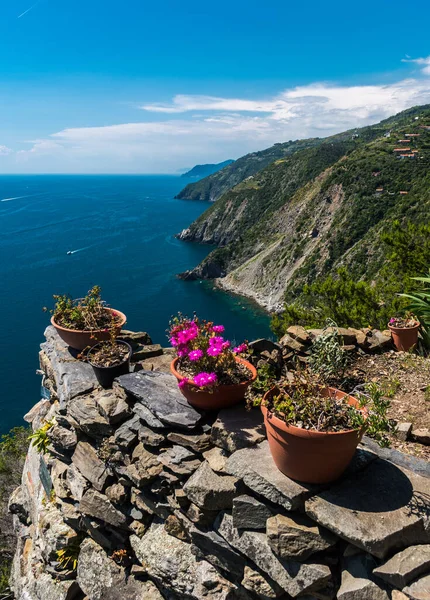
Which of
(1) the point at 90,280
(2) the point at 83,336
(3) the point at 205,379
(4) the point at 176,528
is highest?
(3) the point at 205,379

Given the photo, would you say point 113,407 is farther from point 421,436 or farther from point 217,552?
point 421,436

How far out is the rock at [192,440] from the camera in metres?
3.57

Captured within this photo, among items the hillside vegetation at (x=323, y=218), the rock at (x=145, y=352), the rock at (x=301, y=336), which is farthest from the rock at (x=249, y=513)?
the hillside vegetation at (x=323, y=218)

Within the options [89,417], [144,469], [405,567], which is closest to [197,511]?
[144,469]

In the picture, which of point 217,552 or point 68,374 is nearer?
point 217,552

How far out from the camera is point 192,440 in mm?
3607

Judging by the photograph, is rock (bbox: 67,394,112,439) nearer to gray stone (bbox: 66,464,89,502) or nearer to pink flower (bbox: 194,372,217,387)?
gray stone (bbox: 66,464,89,502)

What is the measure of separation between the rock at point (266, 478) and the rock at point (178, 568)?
0.95 m

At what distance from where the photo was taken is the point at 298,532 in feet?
8.92

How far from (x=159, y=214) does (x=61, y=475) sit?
15275 centimetres

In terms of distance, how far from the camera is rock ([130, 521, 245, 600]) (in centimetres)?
329

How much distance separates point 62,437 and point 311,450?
11.3 ft

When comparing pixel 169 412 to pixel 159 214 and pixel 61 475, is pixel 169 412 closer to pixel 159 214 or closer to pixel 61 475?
pixel 61 475

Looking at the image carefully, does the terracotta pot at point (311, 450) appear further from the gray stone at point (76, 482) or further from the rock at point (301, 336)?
the gray stone at point (76, 482)
